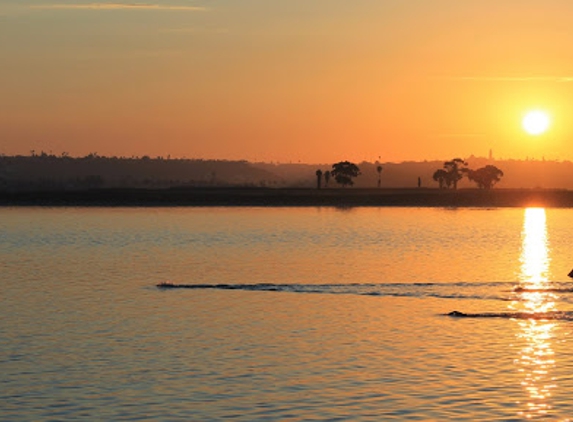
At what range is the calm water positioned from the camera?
3133 cm

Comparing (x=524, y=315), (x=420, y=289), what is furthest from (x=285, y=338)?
(x=420, y=289)

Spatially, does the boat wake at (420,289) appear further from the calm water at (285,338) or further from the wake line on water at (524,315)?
the wake line on water at (524,315)

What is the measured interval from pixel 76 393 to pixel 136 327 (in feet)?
46.5

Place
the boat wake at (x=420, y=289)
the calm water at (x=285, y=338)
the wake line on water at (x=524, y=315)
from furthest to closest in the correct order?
the boat wake at (x=420, y=289) < the wake line on water at (x=524, y=315) < the calm water at (x=285, y=338)

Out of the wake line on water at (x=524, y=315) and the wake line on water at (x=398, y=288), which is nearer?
the wake line on water at (x=524, y=315)

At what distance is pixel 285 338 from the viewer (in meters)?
43.7

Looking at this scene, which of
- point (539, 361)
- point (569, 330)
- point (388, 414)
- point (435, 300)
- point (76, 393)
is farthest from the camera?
point (435, 300)

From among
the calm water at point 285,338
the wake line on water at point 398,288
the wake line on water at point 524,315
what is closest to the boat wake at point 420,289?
the wake line on water at point 398,288

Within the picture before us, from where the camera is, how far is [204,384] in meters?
33.9

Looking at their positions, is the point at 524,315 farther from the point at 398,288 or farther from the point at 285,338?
the point at 398,288

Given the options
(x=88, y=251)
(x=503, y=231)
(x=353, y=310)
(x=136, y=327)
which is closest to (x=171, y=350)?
(x=136, y=327)

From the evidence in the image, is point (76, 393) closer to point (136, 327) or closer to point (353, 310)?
point (136, 327)

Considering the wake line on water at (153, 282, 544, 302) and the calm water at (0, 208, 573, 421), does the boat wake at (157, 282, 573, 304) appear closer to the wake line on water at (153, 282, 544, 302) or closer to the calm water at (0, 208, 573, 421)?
the wake line on water at (153, 282, 544, 302)

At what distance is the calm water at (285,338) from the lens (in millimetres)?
31328
